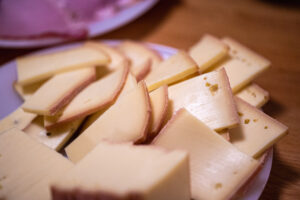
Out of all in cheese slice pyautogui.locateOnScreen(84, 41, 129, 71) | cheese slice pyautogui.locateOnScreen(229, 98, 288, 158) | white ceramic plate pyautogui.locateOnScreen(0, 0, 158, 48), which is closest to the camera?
cheese slice pyautogui.locateOnScreen(229, 98, 288, 158)

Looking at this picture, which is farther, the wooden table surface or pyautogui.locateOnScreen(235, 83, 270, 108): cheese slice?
the wooden table surface

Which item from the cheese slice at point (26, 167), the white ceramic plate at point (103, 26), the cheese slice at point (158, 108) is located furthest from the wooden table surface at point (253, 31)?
the cheese slice at point (26, 167)

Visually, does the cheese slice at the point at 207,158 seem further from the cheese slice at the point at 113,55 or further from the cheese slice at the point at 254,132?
the cheese slice at the point at 113,55

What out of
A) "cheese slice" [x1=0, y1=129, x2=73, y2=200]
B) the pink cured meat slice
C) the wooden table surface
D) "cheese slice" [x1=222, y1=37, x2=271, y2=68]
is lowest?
the wooden table surface

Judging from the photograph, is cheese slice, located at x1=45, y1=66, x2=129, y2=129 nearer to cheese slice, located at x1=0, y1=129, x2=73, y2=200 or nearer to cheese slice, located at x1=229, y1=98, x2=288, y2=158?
cheese slice, located at x1=0, y1=129, x2=73, y2=200

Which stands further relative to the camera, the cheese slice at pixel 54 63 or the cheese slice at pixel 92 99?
the cheese slice at pixel 54 63

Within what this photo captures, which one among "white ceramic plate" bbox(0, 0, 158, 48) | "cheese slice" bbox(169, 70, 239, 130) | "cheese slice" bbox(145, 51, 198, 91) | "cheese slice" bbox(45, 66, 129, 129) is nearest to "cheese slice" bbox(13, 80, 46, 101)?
"cheese slice" bbox(45, 66, 129, 129)

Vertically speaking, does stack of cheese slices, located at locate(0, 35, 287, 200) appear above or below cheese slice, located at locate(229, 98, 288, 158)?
above

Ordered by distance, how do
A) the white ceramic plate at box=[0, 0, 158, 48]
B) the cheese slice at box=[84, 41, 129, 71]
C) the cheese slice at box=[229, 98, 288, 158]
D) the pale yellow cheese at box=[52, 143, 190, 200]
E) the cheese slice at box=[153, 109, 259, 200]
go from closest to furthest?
the pale yellow cheese at box=[52, 143, 190, 200]
the cheese slice at box=[153, 109, 259, 200]
the cheese slice at box=[229, 98, 288, 158]
the cheese slice at box=[84, 41, 129, 71]
the white ceramic plate at box=[0, 0, 158, 48]
